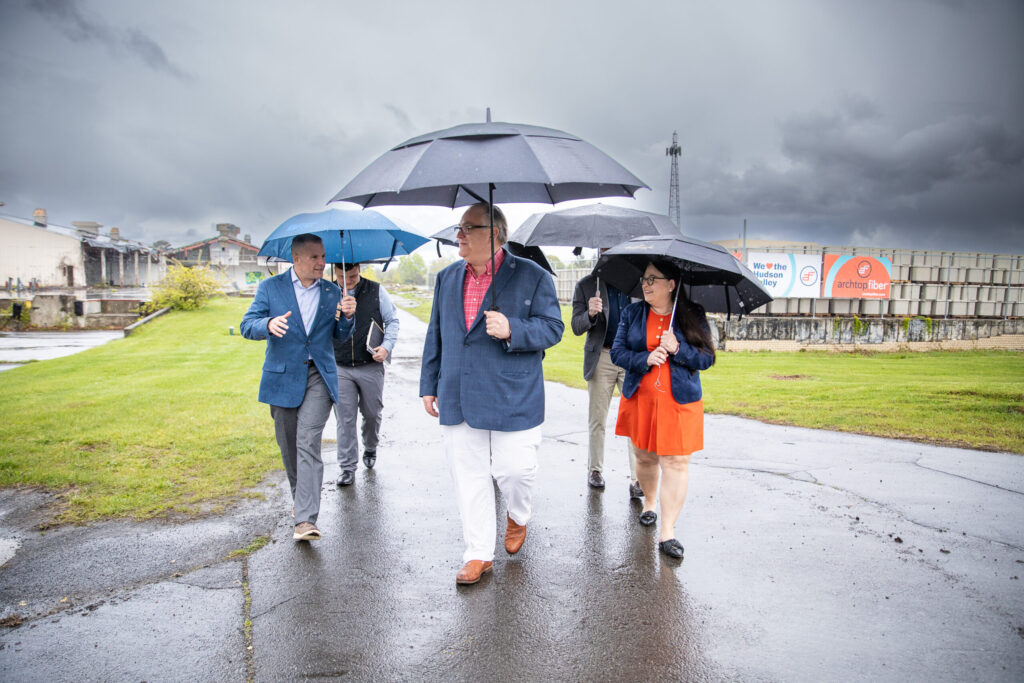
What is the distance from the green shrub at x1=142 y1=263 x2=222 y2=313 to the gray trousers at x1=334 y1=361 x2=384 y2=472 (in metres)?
28.3

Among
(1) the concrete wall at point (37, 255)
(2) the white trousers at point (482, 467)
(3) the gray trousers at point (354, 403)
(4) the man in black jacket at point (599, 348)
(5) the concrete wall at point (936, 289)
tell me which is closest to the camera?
(2) the white trousers at point (482, 467)

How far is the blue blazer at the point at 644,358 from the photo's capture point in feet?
13.1

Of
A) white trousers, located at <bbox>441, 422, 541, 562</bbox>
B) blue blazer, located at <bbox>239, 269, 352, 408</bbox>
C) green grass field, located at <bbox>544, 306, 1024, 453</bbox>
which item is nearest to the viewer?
white trousers, located at <bbox>441, 422, 541, 562</bbox>

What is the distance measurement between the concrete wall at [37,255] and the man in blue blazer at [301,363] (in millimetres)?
56828

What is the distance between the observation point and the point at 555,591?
357 centimetres

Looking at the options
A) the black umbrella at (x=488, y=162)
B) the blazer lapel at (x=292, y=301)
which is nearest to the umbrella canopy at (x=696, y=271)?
the black umbrella at (x=488, y=162)

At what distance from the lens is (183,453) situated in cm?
657

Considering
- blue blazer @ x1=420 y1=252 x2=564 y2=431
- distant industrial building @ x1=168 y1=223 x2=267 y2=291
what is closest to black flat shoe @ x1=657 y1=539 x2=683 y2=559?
blue blazer @ x1=420 y1=252 x2=564 y2=431

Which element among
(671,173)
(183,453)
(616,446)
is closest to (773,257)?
(616,446)

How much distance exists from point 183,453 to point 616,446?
15.9 feet

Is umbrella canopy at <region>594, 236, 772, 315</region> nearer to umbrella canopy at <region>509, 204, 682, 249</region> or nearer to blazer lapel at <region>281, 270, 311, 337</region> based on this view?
umbrella canopy at <region>509, 204, 682, 249</region>

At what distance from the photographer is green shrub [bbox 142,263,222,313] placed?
2988 centimetres

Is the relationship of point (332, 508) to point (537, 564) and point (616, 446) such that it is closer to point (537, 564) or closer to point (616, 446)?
point (537, 564)

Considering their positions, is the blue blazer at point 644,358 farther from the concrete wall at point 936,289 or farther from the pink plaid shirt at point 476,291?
the concrete wall at point 936,289
